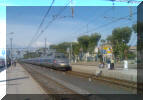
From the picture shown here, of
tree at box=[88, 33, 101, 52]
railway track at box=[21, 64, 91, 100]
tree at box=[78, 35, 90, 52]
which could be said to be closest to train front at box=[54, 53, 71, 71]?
railway track at box=[21, 64, 91, 100]

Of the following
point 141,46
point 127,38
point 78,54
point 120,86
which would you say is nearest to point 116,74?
point 120,86

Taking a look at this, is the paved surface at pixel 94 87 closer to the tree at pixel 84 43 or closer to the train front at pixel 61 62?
the train front at pixel 61 62

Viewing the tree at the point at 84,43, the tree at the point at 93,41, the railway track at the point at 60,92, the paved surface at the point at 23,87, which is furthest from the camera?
the tree at the point at 84,43

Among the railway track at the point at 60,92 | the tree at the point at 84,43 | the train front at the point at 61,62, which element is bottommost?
the railway track at the point at 60,92

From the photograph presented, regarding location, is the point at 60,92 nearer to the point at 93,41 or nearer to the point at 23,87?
the point at 23,87

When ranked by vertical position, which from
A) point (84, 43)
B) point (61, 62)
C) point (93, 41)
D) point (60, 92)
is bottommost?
point (60, 92)

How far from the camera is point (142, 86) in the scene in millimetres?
12719

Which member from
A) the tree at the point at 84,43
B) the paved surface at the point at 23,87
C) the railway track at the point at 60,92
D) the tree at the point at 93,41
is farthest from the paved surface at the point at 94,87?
the tree at the point at 84,43

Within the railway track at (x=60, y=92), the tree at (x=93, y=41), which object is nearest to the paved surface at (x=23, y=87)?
the railway track at (x=60, y=92)

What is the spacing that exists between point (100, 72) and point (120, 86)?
788cm

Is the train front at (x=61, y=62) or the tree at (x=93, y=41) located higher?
the tree at (x=93, y=41)

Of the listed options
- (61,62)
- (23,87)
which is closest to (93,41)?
(61,62)

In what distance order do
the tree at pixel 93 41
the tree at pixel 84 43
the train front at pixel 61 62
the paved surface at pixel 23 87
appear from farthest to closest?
1. the tree at pixel 84 43
2. the tree at pixel 93 41
3. the train front at pixel 61 62
4. the paved surface at pixel 23 87

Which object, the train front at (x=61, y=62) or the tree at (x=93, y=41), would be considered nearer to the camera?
the train front at (x=61, y=62)
